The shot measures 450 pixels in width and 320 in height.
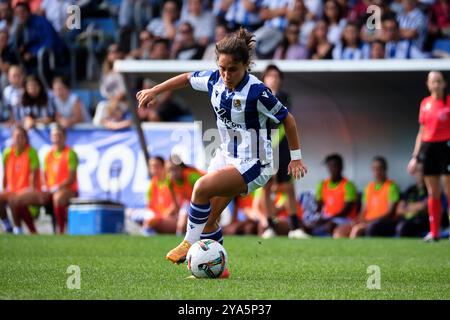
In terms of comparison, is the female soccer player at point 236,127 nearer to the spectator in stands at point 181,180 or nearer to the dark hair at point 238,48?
the dark hair at point 238,48

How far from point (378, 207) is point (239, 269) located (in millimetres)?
7298

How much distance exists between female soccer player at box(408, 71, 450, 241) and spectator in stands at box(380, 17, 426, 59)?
2608 mm

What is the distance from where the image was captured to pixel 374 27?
56.1 feet

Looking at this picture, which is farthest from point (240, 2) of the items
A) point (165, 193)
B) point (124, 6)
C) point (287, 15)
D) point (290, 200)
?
point (290, 200)

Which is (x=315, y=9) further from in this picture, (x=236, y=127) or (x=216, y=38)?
(x=236, y=127)

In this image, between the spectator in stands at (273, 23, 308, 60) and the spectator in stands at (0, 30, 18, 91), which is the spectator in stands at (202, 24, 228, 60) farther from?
the spectator in stands at (0, 30, 18, 91)

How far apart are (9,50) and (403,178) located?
8231 mm

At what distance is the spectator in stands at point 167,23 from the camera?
1961cm

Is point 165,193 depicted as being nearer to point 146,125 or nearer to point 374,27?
point 146,125

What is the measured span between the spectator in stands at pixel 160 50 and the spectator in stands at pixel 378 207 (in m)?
4.46

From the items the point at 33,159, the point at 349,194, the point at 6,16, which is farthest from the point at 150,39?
the point at 349,194

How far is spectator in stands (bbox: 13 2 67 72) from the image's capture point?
19837mm

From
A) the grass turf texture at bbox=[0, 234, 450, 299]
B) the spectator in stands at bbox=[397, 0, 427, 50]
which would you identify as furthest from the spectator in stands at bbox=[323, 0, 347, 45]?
the grass turf texture at bbox=[0, 234, 450, 299]

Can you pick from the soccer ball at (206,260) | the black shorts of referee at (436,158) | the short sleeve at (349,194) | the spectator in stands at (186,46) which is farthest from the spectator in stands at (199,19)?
the soccer ball at (206,260)
